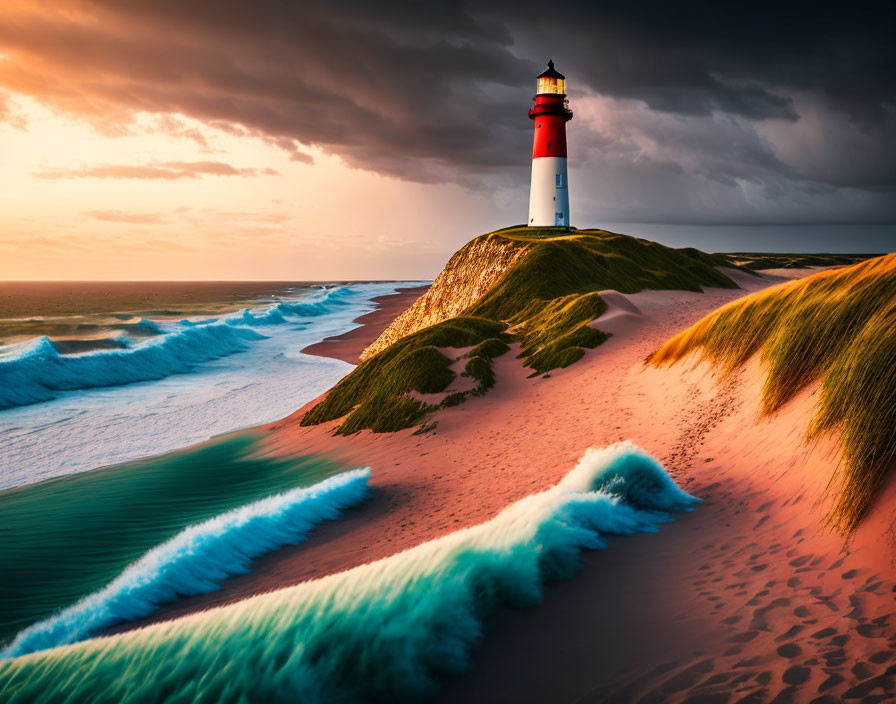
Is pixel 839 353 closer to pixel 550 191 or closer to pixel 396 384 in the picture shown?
pixel 396 384

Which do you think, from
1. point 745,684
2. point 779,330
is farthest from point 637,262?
point 745,684

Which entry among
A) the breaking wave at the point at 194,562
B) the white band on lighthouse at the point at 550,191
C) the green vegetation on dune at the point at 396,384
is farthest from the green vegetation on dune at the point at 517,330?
the white band on lighthouse at the point at 550,191

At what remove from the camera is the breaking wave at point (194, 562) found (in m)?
5.71

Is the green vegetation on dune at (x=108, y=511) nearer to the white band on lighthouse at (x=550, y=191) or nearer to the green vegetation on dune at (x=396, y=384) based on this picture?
the green vegetation on dune at (x=396, y=384)

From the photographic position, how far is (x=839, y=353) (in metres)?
6.57

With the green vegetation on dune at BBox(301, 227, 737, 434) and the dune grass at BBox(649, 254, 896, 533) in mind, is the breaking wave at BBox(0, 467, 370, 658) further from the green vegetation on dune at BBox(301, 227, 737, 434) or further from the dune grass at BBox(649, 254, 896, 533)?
the dune grass at BBox(649, 254, 896, 533)

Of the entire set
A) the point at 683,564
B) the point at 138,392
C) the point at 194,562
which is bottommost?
the point at 138,392

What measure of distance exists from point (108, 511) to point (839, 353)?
12.0m

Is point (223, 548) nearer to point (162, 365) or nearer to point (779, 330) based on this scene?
point (779, 330)

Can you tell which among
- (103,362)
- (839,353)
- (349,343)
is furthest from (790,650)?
(349,343)

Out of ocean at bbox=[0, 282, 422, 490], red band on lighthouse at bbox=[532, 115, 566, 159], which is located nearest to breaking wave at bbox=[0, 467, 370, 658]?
ocean at bbox=[0, 282, 422, 490]

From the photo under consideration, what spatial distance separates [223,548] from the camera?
6754 mm

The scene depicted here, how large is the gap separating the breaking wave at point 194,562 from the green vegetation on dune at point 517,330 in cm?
470

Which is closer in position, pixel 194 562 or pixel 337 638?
pixel 337 638
